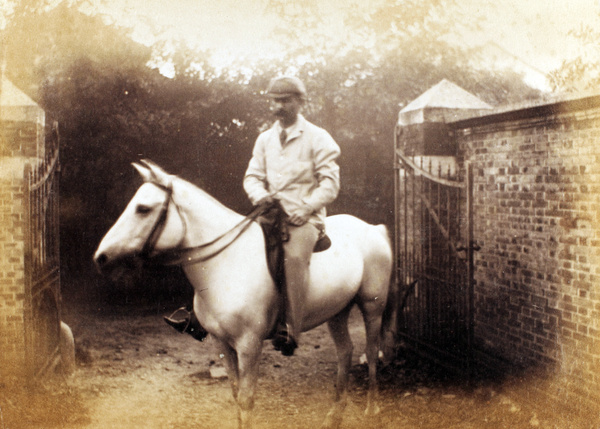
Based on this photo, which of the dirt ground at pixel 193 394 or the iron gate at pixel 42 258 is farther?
the iron gate at pixel 42 258

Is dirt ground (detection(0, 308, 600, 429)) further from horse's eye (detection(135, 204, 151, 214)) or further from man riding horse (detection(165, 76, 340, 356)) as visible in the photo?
horse's eye (detection(135, 204, 151, 214))

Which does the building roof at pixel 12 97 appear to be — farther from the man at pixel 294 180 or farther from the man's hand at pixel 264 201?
the man's hand at pixel 264 201

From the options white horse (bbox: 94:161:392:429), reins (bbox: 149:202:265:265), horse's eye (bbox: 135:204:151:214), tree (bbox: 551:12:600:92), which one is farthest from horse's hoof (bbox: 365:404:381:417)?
tree (bbox: 551:12:600:92)

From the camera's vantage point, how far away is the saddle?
4.32 meters

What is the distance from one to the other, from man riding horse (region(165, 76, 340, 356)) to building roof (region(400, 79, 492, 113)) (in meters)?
1.87

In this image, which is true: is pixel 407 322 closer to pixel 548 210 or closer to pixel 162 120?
pixel 548 210

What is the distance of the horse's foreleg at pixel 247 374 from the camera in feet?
13.8

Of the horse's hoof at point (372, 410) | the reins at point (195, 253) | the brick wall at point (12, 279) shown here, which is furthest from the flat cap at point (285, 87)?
the horse's hoof at point (372, 410)

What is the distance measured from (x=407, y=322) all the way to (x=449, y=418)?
5.48 feet

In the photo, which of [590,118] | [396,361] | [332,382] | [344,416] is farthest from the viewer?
[396,361]

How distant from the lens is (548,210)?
5.11 m

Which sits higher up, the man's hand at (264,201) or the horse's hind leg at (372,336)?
the man's hand at (264,201)

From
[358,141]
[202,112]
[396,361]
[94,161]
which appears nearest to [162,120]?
[202,112]

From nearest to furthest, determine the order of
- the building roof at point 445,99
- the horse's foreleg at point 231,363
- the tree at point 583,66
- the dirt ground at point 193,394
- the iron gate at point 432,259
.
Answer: the horse's foreleg at point 231,363 → the dirt ground at point 193,394 → the tree at point 583,66 → the iron gate at point 432,259 → the building roof at point 445,99
